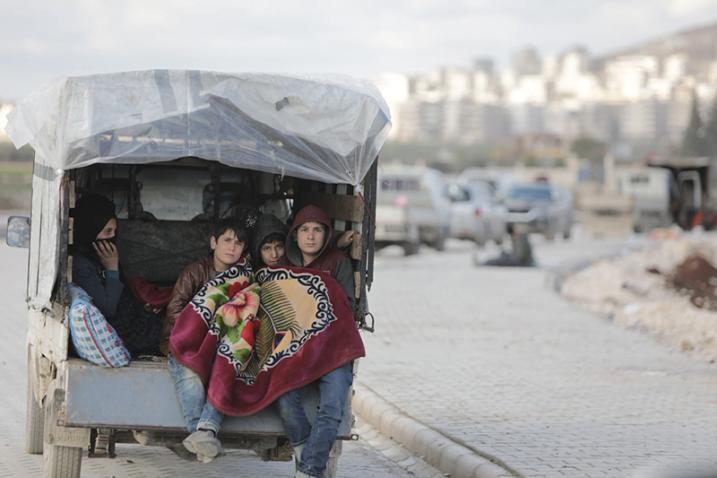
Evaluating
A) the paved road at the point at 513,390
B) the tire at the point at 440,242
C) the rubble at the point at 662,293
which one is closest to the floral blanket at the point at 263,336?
the paved road at the point at 513,390

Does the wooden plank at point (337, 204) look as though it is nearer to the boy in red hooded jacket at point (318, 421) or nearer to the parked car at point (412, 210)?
the boy in red hooded jacket at point (318, 421)

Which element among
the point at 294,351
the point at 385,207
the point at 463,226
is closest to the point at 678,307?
the point at 385,207

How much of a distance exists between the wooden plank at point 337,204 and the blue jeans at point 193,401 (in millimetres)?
1338

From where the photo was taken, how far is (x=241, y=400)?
7.59 meters

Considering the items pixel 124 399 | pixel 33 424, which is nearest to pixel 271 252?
pixel 124 399

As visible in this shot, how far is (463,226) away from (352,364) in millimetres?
32292

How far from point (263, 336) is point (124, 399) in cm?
79

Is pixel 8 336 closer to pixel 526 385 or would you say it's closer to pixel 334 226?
pixel 526 385

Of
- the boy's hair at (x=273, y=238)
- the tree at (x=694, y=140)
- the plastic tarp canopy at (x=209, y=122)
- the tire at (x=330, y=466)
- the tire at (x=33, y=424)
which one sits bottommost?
the tree at (x=694, y=140)

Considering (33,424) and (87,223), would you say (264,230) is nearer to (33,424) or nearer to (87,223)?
(87,223)

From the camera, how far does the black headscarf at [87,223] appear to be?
8.43 metres

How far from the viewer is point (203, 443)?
24.0 ft

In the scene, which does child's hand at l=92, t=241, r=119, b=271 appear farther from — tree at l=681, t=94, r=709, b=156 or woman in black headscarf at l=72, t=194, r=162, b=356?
tree at l=681, t=94, r=709, b=156

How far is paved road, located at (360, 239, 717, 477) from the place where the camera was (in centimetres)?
937
